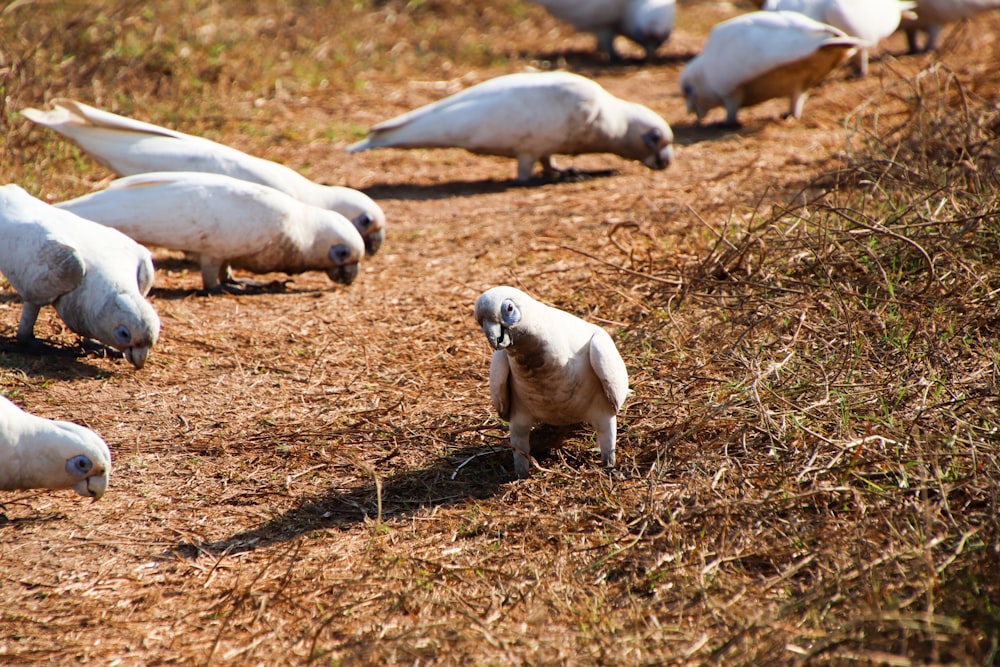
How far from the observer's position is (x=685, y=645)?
2.47 metres

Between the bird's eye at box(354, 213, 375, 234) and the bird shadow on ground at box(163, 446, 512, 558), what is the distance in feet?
8.58

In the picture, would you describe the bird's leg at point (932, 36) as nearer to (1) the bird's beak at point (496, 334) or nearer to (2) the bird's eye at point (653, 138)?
(2) the bird's eye at point (653, 138)

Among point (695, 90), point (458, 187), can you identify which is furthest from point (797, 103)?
point (458, 187)

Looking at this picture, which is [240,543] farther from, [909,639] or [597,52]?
[597,52]

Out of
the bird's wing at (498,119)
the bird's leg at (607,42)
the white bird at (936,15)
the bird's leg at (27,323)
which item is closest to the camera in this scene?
the bird's leg at (27,323)

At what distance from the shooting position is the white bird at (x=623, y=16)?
1114cm

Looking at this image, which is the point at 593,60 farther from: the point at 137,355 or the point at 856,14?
the point at 137,355

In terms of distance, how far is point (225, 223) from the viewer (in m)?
5.13

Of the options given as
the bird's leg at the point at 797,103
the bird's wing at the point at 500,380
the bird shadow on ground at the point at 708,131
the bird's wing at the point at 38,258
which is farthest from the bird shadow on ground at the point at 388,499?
the bird's leg at the point at 797,103

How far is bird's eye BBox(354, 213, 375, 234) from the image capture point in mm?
5957

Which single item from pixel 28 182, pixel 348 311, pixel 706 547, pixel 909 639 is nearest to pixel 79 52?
pixel 28 182

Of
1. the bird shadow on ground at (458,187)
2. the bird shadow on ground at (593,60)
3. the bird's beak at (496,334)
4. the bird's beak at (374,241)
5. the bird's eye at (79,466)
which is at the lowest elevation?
the bird shadow on ground at (593,60)

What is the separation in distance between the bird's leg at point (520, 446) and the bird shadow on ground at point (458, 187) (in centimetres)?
410

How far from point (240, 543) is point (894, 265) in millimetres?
3156
